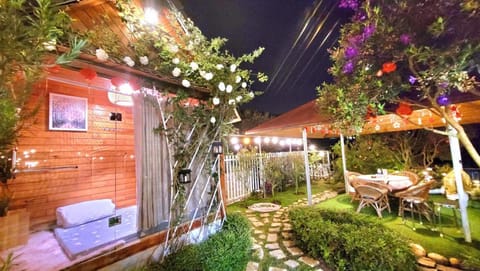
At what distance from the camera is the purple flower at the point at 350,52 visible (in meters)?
2.67

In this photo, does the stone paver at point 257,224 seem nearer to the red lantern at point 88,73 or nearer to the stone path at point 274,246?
the stone path at point 274,246

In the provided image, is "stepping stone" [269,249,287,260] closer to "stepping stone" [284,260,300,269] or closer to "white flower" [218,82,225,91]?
"stepping stone" [284,260,300,269]

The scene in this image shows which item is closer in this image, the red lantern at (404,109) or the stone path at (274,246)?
the red lantern at (404,109)

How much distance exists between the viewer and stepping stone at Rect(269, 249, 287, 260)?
335 cm

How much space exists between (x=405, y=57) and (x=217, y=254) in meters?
3.35

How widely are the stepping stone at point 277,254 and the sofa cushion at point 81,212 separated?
9.73 ft

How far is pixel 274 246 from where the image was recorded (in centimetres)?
372

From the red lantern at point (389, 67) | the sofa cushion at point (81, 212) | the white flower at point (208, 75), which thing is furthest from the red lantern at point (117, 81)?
the red lantern at point (389, 67)

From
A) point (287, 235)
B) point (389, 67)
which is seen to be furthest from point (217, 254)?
point (389, 67)

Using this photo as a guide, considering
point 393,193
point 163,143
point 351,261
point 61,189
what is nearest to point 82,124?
point 61,189

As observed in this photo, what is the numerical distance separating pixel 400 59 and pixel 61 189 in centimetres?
567

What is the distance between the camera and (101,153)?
410 cm

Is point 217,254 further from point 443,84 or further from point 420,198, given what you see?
point 420,198

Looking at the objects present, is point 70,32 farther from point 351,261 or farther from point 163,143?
point 351,261
